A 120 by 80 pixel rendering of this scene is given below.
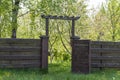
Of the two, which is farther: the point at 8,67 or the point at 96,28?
the point at 96,28

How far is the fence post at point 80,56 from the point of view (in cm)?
1115

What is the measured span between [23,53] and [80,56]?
7.08 feet

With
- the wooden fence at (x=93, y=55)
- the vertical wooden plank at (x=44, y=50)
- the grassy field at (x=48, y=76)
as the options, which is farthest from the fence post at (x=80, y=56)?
the vertical wooden plank at (x=44, y=50)

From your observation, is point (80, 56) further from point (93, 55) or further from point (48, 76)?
point (48, 76)

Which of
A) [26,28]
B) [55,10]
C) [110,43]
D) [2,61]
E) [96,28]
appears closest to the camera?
[2,61]

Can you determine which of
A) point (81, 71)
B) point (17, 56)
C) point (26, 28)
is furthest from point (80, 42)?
point (26, 28)

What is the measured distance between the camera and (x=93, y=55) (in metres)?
11.9

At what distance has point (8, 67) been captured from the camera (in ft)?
36.4

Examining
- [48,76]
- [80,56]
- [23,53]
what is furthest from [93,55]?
[48,76]

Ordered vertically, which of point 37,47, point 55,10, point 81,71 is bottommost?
point 81,71

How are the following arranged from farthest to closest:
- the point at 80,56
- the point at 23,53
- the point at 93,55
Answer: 1. the point at 93,55
2. the point at 23,53
3. the point at 80,56

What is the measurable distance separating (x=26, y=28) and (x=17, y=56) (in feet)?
45.9

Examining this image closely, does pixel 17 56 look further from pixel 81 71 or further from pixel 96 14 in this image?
pixel 96 14

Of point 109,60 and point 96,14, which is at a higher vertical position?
point 96,14
